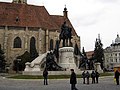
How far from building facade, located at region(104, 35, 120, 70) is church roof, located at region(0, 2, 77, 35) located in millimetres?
41200

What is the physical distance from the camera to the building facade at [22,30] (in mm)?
54781

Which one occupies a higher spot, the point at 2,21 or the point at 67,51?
the point at 2,21

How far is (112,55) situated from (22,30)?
51541 millimetres

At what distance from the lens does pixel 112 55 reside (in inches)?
3848

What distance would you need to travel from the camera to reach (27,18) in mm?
57844

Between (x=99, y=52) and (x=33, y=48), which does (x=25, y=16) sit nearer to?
(x=33, y=48)

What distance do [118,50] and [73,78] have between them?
85.4m

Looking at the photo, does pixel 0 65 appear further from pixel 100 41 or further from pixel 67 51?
pixel 100 41

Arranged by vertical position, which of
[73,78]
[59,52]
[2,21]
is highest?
[2,21]

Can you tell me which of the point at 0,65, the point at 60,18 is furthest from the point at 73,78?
the point at 60,18

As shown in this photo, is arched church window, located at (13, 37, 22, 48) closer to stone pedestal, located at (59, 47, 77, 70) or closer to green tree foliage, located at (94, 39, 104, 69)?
green tree foliage, located at (94, 39, 104, 69)

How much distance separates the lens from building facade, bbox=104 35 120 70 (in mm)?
95856

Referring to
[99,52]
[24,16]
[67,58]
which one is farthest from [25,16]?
[67,58]

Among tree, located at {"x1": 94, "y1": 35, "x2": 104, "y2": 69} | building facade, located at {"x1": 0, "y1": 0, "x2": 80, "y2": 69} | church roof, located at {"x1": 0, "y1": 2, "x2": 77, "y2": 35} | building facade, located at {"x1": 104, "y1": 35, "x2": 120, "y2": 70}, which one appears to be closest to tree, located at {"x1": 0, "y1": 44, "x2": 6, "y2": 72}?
building facade, located at {"x1": 0, "y1": 0, "x2": 80, "y2": 69}
